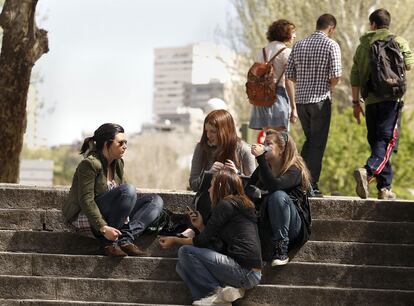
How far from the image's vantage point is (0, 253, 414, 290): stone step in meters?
11.7

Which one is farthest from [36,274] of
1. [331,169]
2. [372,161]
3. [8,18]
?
[331,169]

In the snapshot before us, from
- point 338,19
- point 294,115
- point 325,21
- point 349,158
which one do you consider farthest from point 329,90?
point 338,19

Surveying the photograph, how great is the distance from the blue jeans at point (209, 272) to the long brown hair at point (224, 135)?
1.18m

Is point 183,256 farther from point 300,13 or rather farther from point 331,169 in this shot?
point 300,13

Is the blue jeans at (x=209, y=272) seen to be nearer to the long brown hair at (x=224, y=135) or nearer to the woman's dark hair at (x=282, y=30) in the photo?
the long brown hair at (x=224, y=135)

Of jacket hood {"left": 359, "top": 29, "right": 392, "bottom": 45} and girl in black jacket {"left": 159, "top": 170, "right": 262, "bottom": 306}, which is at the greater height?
jacket hood {"left": 359, "top": 29, "right": 392, "bottom": 45}

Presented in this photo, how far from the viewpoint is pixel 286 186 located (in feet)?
37.6

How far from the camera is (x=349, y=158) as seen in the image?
117ft

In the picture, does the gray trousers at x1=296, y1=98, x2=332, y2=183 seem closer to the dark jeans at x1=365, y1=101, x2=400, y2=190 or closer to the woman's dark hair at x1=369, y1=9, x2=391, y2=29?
the dark jeans at x1=365, y1=101, x2=400, y2=190

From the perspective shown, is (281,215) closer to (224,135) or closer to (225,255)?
(225,255)

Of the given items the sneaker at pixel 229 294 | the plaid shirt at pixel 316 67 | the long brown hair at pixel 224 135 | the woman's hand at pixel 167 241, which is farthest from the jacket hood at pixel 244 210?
the plaid shirt at pixel 316 67

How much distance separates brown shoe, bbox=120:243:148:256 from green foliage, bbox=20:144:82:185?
9893 cm

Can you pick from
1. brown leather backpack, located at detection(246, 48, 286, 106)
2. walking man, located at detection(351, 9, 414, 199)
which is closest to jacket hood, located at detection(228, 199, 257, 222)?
walking man, located at detection(351, 9, 414, 199)

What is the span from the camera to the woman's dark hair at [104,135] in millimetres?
11742
